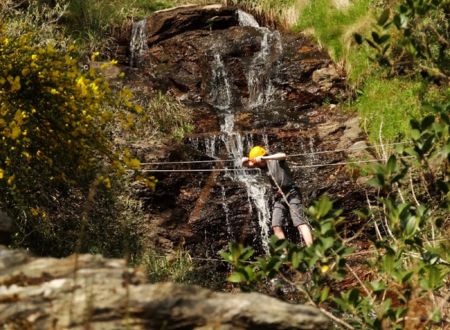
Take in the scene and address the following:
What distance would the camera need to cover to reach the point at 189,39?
1277 cm

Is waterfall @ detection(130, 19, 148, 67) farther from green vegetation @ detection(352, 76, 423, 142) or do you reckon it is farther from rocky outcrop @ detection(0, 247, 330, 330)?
rocky outcrop @ detection(0, 247, 330, 330)

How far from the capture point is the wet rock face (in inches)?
348

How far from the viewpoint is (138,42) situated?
1310 centimetres

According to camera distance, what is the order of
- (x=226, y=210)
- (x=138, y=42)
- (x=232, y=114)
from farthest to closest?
1. (x=138, y=42)
2. (x=232, y=114)
3. (x=226, y=210)

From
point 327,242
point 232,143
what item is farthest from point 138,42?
point 327,242

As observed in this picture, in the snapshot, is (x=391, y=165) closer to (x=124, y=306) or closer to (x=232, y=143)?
(x=124, y=306)

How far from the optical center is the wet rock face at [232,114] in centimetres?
885

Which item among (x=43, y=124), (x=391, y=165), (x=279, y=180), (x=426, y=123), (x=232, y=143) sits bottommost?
(x=391, y=165)

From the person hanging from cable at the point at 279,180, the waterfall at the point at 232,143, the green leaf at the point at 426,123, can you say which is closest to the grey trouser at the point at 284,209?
the person hanging from cable at the point at 279,180

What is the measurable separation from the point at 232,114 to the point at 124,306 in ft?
29.7

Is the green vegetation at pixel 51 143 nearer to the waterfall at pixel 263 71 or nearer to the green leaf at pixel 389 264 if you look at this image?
the green leaf at pixel 389 264

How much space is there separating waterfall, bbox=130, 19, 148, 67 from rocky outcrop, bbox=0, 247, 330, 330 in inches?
414

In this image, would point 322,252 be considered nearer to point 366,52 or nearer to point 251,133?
point 251,133

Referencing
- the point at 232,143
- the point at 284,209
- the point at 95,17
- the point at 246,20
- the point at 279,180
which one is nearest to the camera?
the point at 279,180
